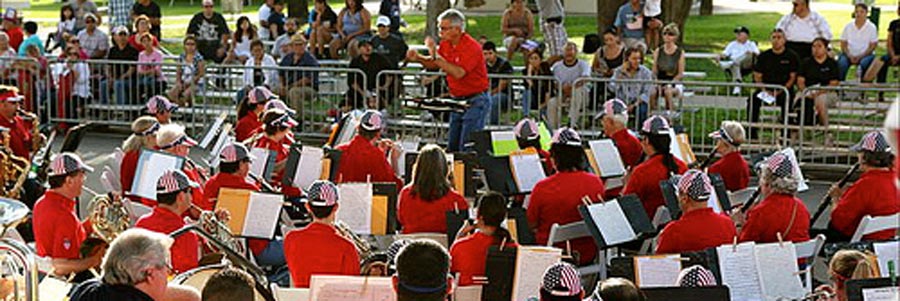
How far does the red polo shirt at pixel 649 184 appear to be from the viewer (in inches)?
385

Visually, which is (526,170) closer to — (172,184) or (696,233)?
(696,233)

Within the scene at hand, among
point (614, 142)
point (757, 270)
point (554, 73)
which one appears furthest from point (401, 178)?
point (554, 73)

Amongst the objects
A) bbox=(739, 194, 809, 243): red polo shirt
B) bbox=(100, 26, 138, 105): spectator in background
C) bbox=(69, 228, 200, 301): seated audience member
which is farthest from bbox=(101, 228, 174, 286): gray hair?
bbox=(100, 26, 138, 105): spectator in background

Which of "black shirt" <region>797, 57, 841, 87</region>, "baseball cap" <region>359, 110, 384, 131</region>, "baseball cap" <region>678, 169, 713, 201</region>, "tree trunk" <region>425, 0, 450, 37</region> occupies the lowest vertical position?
"baseball cap" <region>678, 169, 713, 201</region>

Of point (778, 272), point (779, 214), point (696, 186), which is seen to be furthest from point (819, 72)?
point (778, 272)

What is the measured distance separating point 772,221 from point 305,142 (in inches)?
331

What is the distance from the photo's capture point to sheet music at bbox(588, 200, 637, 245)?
27.4 feet

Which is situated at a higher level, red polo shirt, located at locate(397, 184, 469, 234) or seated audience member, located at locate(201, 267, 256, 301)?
seated audience member, located at locate(201, 267, 256, 301)

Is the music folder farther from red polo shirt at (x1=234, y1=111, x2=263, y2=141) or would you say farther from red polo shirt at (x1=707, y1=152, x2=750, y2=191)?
red polo shirt at (x1=234, y1=111, x2=263, y2=141)

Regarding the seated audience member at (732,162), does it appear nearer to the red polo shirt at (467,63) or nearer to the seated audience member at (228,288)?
the red polo shirt at (467,63)

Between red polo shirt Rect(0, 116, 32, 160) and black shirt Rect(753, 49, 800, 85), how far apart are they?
809cm

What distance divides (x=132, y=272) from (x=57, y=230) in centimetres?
270

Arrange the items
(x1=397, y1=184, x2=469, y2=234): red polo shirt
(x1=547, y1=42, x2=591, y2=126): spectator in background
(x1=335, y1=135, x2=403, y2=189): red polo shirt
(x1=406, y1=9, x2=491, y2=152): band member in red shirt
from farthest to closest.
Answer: (x1=547, y1=42, x2=591, y2=126): spectator in background, (x1=406, y1=9, x2=491, y2=152): band member in red shirt, (x1=335, y1=135, x2=403, y2=189): red polo shirt, (x1=397, y1=184, x2=469, y2=234): red polo shirt

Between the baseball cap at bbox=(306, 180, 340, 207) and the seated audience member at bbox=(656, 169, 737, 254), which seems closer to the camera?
the baseball cap at bbox=(306, 180, 340, 207)
